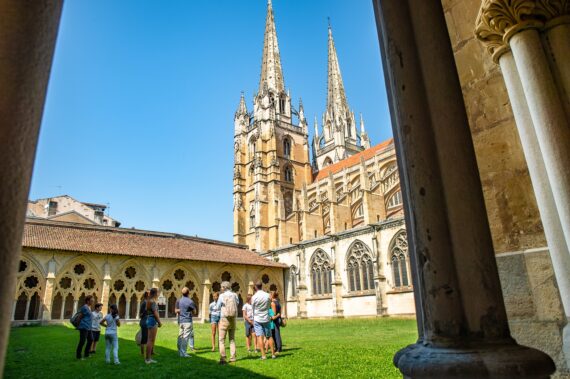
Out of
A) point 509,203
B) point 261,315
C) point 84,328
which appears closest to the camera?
point 509,203

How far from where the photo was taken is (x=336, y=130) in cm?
5188

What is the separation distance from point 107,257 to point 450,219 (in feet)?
73.1

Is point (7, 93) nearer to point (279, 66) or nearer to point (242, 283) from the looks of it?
point (242, 283)

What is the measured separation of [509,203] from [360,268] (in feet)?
74.8

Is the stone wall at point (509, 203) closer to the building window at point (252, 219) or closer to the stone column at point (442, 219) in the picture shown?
the stone column at point (442, 219)

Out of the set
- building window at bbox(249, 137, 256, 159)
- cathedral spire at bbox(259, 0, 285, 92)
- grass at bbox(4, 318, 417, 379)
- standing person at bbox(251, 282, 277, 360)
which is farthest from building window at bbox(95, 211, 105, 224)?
standing person at bbox(251, 282, 277, 360)

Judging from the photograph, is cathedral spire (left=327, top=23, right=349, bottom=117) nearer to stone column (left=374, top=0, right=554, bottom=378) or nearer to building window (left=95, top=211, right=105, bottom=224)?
building window (left=95, top=211, right=105, bottom=224)

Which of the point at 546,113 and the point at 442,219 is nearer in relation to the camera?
the point at 442,219

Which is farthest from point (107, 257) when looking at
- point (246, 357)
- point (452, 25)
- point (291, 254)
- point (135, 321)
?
point (452, 25)

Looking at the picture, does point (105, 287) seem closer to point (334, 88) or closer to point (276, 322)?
point (276, 322)

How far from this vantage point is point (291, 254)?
29750mm

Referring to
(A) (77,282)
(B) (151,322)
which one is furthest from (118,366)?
(A) (77,282)

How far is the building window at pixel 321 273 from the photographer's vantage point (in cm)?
2664

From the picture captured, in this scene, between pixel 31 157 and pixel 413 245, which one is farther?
pixel 413 245
